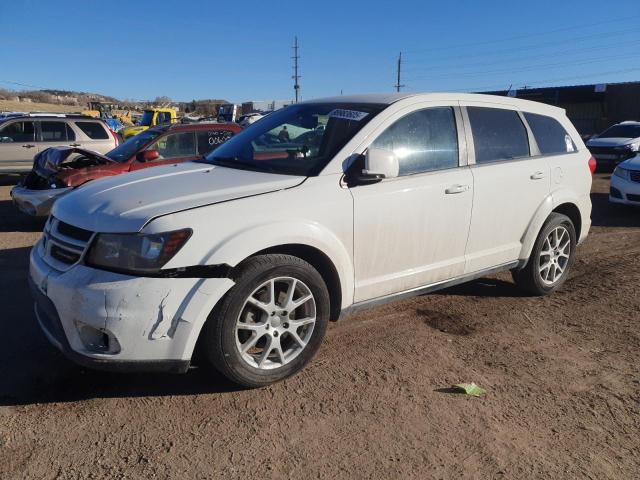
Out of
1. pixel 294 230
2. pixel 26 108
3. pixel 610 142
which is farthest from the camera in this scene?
pixel 26 108

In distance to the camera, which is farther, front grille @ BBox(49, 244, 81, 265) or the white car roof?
the white car roof

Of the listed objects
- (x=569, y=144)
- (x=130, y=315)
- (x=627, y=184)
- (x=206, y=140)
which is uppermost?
(x=206, y=140)

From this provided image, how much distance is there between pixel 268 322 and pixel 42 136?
12211mm

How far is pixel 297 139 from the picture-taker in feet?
13.5

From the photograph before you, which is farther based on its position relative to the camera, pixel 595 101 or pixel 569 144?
pixel 595 101

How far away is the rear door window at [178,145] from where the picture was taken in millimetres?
8961

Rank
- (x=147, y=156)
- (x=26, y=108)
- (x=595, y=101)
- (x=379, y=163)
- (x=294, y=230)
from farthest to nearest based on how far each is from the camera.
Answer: (x=26, y=108)
(x=595, y=101)
(x=147, y=156)
(x=379, y=163)
(x=294, y=230)

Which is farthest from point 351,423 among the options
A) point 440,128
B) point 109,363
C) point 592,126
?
point 592,126

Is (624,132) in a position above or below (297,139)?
above

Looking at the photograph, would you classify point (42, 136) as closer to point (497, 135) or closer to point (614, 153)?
point (497, 135)

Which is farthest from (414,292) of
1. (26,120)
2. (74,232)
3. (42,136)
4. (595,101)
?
(595,101)

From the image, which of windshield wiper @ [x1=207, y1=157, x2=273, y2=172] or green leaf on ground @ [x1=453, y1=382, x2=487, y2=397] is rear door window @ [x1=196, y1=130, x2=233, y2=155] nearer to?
windshield wiper @ [x1=207, y1=157, x2=273, y2=172]

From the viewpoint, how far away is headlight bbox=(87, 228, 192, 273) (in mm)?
2826

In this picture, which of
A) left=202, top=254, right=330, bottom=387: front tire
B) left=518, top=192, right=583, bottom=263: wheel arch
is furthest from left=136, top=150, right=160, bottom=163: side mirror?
left=518, top=192, right=583, bottom=263: wheel arch
